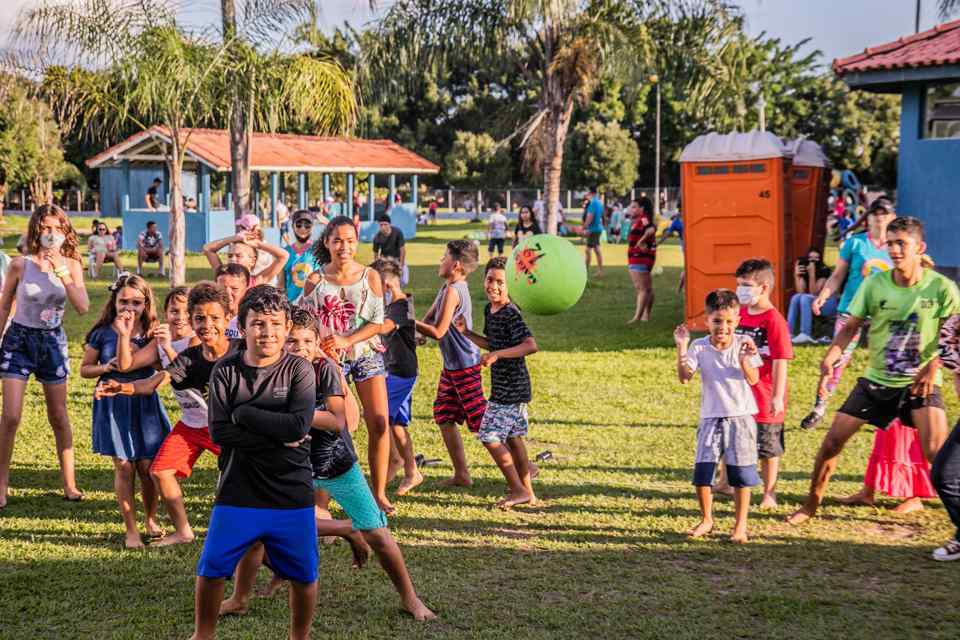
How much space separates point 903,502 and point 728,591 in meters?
2.12

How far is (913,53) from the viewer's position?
1479 centimetres

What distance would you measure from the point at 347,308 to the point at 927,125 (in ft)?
38.3

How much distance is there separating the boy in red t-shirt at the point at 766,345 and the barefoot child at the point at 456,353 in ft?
5.49

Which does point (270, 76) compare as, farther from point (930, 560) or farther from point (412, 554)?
point (930, 560)

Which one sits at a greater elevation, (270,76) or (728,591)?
(270,76)

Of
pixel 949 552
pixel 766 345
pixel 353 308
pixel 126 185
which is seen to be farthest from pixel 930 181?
pixel 126 185

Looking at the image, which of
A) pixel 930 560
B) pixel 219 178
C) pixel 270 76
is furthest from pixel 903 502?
pixel 219 178

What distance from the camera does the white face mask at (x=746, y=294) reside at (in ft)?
20.7

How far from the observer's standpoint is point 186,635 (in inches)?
181

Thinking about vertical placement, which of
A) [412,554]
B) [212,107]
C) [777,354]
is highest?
[212,107]

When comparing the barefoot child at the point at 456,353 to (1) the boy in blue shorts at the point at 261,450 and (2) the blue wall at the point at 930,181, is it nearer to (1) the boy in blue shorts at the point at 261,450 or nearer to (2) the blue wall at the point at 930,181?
(1) the boy in blue shorts at the point at 261,450

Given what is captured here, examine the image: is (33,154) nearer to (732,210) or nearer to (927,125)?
(732,210)

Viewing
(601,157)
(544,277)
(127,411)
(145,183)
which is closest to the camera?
(127,411)

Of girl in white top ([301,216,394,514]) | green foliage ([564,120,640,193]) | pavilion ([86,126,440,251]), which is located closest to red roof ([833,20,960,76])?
girl in white top ([301,216,394,514])
